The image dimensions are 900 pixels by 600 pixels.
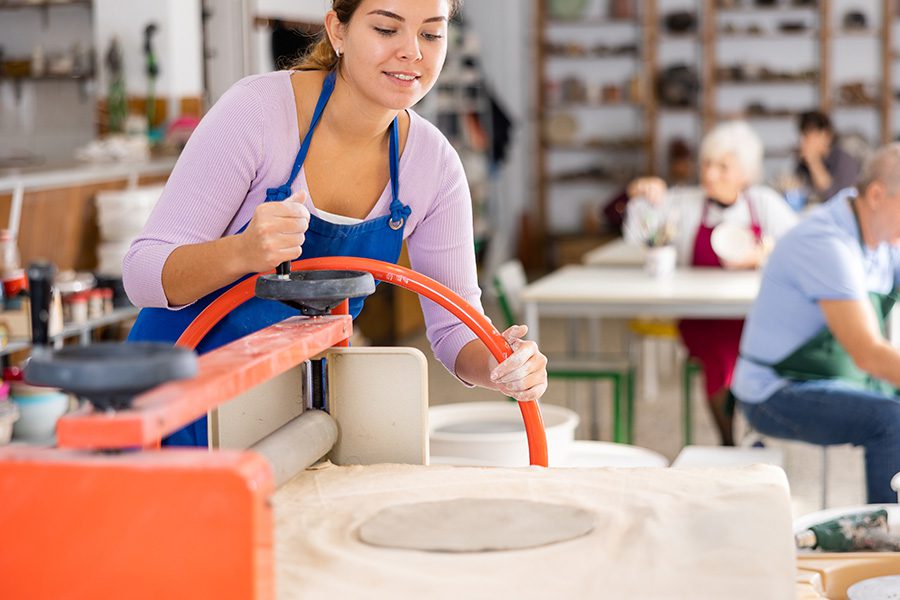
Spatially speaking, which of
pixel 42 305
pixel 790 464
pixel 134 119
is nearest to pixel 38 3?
pixel 134 119

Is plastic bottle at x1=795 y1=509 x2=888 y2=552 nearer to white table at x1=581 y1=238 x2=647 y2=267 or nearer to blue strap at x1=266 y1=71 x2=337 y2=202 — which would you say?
blue strap at x1=266 y1=71 x2=337 y2=202

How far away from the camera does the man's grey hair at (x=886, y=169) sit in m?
3.23

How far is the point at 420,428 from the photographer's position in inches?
59.6

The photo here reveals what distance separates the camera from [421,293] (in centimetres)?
161

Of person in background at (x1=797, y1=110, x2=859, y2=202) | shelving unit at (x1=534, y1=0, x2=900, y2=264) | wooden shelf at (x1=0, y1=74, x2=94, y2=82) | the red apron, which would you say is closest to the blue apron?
the red apron

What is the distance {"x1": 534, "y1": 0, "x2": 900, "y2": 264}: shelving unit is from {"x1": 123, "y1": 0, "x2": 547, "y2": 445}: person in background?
8210mm

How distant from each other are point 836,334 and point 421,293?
1.96 metres

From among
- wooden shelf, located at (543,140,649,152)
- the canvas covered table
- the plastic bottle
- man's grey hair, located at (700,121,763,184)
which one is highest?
wooden shelf, located at (543,140,649,152)

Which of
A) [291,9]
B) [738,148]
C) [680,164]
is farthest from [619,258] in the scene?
[680,164]

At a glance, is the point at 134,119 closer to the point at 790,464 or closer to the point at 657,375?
the point at 657,375

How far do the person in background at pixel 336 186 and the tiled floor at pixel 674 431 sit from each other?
7.21ft

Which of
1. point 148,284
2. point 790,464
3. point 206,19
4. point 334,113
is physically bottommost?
point 790,464

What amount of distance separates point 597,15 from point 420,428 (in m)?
9.17

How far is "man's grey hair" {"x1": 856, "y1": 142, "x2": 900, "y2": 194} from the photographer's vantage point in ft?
10.6
